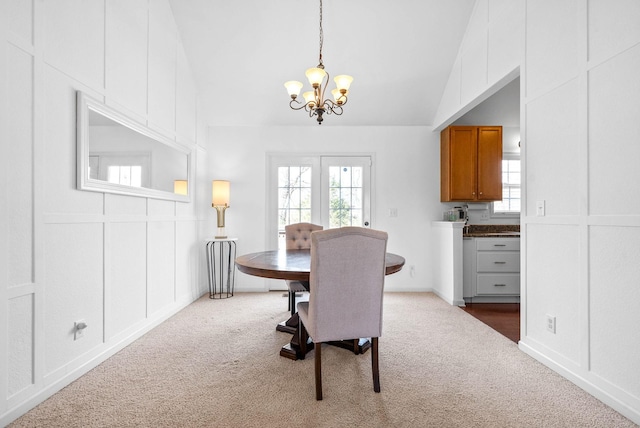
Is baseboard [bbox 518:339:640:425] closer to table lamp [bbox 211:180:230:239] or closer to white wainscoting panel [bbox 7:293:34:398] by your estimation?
white wainscoting panel [bbox 7:293:34:398]

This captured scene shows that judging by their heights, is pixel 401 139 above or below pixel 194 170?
above

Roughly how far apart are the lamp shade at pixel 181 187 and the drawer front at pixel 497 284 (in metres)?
3.65

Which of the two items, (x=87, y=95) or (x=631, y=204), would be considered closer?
(x=631, y=204)

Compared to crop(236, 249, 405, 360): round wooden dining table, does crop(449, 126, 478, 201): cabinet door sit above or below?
above

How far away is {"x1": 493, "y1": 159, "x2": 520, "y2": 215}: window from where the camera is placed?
4.82 meters

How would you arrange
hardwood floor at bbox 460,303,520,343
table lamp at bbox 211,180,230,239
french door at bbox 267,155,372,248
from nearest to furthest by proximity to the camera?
hardwood floor at bbox 460,303,520,343, table lamp at bbox 211,180,230,239, french door at bbox 267,155,372,248

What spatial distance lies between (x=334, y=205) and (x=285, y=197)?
693 millimetres

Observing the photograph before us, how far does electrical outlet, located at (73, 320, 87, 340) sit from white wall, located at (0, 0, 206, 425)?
0.04 metres

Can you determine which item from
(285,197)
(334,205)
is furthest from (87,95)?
(334,205)

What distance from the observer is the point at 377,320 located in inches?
77.9

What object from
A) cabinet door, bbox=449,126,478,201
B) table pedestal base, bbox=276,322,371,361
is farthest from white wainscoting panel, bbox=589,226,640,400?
cabinet door, bbox=449,126,478,201

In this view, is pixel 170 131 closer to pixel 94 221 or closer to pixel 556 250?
pixel 94 221

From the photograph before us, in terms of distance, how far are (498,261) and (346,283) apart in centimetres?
296

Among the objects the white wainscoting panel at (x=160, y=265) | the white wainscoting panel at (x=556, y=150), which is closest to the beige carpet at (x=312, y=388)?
the white wainscoting panel at (x=160, y=265)
